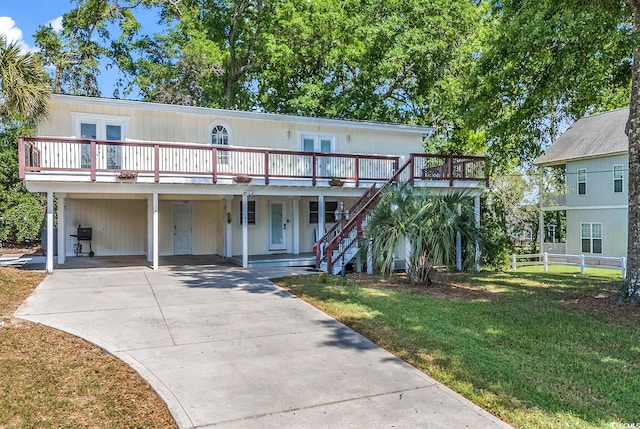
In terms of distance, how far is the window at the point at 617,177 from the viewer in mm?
22297

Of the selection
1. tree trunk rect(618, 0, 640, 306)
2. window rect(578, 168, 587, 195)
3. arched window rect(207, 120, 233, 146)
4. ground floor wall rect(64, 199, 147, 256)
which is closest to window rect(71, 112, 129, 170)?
arched window rect(207, 120, 233, 146)

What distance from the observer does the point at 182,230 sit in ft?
56.2

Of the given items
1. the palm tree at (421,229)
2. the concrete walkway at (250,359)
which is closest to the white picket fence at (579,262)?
the palm tree at (421,229)

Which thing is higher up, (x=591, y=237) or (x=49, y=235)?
(x=49, y=235)

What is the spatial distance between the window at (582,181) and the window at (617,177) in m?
1.68

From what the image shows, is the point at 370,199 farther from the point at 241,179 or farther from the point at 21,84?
the point at 21,84

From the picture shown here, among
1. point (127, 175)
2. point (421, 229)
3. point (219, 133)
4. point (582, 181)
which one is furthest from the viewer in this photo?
point (582, 181)

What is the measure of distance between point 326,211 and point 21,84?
10.7 metres

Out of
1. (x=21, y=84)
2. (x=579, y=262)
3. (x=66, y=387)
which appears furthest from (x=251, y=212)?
(x=579, y=262)

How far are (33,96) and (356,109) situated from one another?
16.0m

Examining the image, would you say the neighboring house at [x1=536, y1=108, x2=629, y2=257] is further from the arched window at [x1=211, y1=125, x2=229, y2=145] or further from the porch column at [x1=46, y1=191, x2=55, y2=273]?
the porch column at [x1=46, y1=191, x2=55, y2=273]

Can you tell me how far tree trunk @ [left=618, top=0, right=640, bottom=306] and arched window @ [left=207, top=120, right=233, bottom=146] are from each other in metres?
11.3

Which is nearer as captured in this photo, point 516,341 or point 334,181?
point 516,341

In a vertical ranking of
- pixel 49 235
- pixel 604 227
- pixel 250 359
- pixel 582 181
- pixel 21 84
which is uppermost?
pixel 21 84
